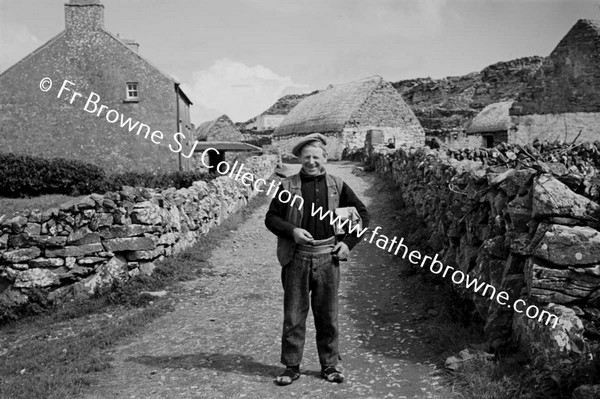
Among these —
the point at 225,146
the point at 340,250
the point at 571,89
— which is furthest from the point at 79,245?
the point at 225,146

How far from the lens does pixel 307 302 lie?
5.34m

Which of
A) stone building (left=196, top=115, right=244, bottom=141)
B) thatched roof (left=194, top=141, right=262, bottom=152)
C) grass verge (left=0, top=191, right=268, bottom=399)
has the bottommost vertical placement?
grass verge (left=0, top=191, right=268, bottom=399)

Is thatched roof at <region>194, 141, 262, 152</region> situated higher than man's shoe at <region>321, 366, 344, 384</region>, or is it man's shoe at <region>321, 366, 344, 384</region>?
thatched roof at <region>194, 141, 262, 152</region>

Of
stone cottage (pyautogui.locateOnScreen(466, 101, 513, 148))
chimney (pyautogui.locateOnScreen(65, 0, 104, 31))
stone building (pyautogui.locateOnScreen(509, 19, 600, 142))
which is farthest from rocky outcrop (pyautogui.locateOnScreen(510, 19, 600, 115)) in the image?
chimney (pyautogui.locateOnScreen(65, 0, 104, 31))

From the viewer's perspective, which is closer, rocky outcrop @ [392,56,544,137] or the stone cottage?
the stone cottage

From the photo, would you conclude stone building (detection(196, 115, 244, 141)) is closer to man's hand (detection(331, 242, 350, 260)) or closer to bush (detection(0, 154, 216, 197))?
bush (detection(0, 154, 216, 197))

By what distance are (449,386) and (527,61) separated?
53.0m

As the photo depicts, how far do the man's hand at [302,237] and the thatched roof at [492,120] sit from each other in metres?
28.3

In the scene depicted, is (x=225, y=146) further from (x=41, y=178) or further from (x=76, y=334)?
(x=76, y=334)

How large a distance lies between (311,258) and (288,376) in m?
1.21

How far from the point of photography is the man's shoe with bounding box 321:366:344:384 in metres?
5.22

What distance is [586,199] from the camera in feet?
17.2

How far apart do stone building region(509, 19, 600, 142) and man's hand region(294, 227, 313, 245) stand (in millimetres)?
17235

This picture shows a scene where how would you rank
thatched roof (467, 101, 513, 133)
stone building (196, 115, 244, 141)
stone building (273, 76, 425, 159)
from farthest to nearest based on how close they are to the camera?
stone building (196, 115, 244, 141) < stone building (273, 76, 425, 159) < thatched roof (467, 101, 513, 133)
